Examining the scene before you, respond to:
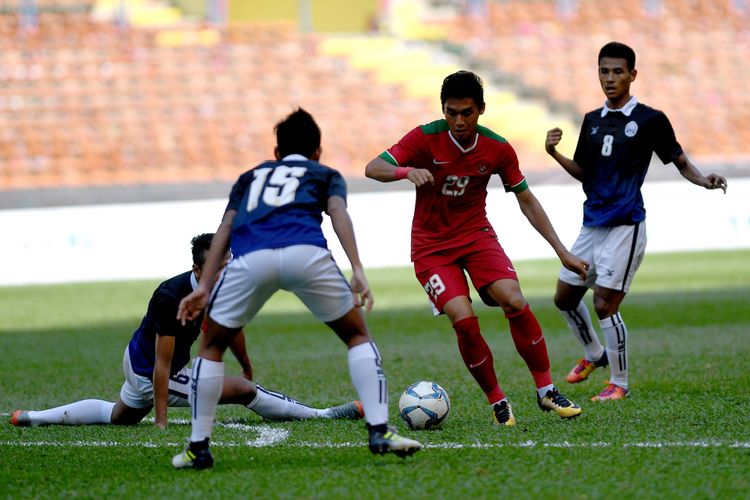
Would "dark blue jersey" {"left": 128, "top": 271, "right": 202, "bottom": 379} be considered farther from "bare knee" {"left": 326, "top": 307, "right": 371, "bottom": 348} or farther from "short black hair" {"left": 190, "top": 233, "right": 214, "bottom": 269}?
"bare knee" {"left": 326, "top": 307, "right": 371, "bottom": 348}

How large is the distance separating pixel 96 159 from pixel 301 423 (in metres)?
18.4

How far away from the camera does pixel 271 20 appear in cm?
3247

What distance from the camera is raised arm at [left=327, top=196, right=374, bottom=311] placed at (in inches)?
200

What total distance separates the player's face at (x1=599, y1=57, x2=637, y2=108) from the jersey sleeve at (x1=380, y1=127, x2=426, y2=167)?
4.86 ft

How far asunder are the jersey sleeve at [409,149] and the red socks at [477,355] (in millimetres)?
956

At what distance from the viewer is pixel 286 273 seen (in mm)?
5125

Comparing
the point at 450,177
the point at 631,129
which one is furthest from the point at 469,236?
the point at 631,129

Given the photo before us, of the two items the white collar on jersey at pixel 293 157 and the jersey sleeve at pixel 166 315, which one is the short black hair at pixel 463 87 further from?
the jersey sleeve at pixel 166 315

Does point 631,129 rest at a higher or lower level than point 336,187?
higher

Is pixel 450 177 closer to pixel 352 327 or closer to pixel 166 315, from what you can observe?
pixel 352 327

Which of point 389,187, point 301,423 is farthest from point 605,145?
point 389,187

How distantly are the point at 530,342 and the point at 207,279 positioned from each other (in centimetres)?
225

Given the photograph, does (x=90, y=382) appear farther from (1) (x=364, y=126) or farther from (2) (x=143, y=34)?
(2) (x=143, y=34)

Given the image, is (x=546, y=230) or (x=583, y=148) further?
(x=583, y=148)
